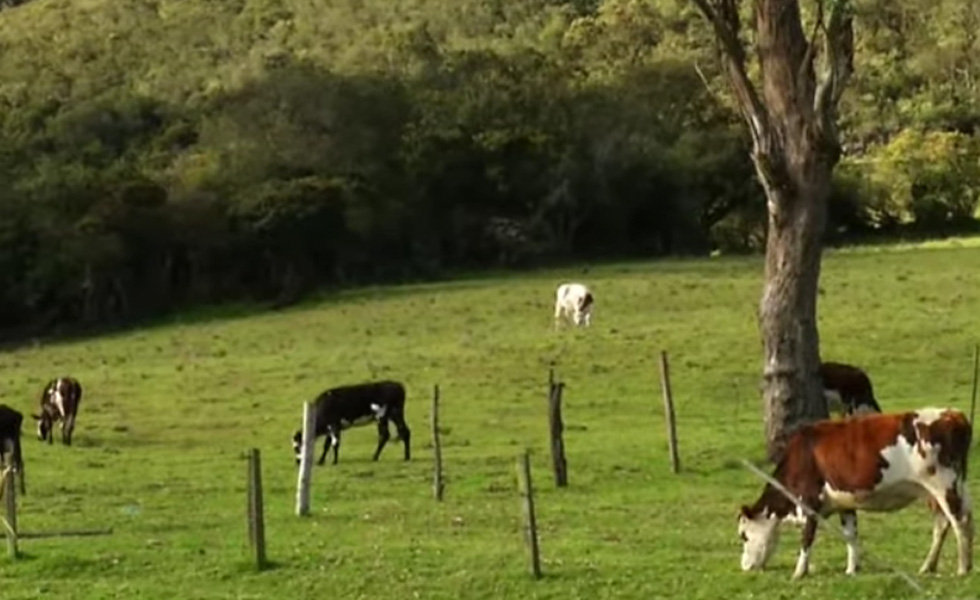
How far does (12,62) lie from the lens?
411 ft

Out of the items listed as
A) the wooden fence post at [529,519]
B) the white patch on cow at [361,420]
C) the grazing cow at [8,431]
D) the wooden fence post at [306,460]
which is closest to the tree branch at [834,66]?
the wooden fence post at [306,460]

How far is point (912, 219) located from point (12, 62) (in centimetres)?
7287

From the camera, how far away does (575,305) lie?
154 feet

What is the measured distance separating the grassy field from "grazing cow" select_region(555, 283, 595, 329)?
62cm

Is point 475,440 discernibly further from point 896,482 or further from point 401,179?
point 401,179

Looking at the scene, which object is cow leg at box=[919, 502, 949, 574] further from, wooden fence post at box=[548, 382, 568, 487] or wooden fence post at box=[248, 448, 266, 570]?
wooden fence post at box=[548, 382, 568, 487]

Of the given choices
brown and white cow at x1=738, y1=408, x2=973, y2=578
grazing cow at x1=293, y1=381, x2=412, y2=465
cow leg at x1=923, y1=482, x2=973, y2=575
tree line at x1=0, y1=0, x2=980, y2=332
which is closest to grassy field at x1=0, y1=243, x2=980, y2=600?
cow leg at x1=923, y1=482, x2=973, y2=575

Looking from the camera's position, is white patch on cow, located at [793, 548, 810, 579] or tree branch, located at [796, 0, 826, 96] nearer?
white patch on cow, located at [793, 548, 810, 579]

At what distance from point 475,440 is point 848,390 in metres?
6.23

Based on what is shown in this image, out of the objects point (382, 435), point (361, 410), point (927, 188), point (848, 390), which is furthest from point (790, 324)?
point (927, 188)

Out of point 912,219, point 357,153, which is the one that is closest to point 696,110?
point 912,219

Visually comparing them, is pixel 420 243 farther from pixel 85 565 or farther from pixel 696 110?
pixel 85 565

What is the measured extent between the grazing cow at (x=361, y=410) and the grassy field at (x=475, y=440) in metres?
0.44

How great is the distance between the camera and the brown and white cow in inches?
580
